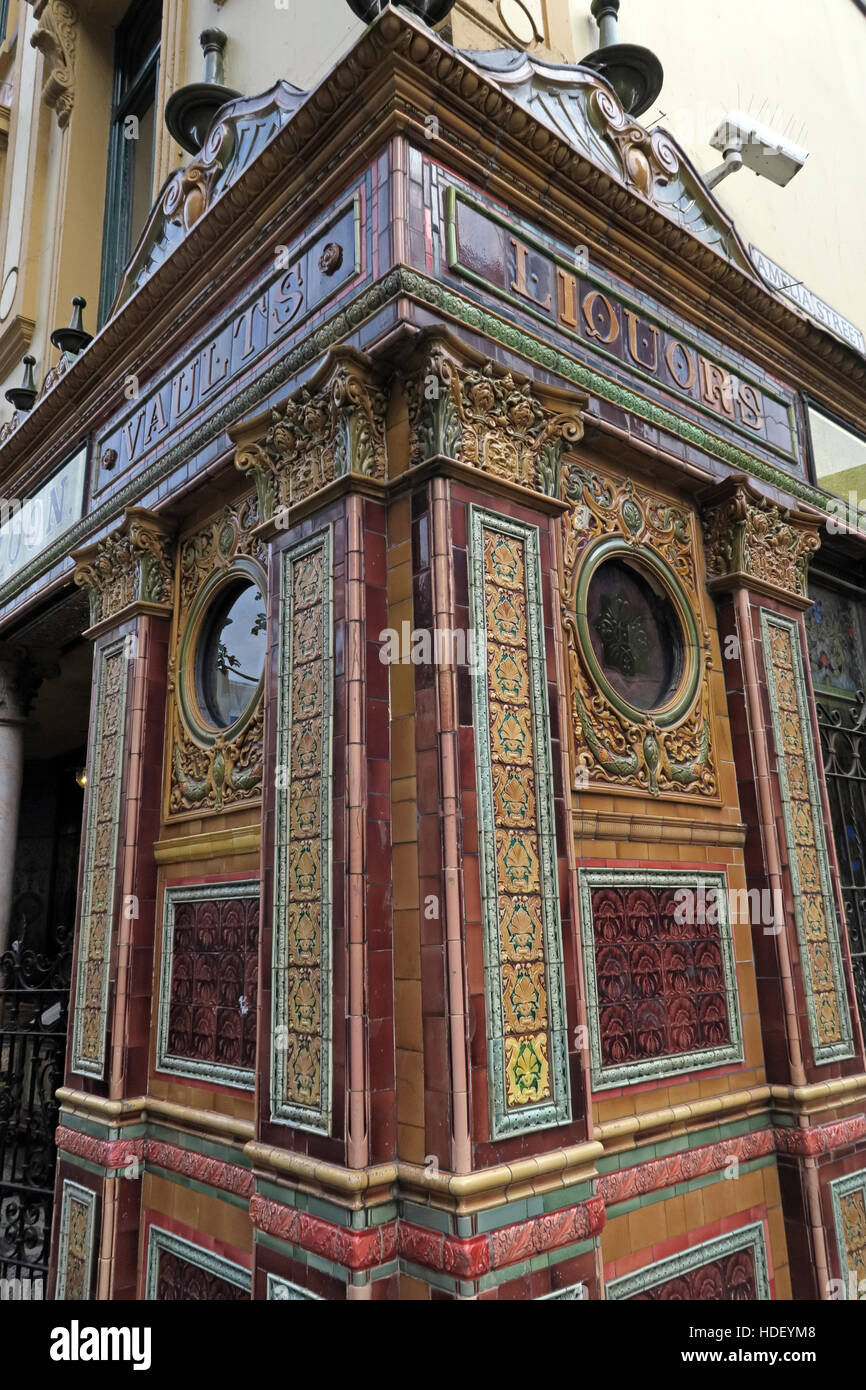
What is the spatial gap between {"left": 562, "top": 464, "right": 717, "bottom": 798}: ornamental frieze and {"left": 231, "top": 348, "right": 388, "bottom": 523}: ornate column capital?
4.43 ft

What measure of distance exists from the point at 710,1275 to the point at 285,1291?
2399 mm

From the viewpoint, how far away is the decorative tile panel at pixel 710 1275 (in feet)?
15.6

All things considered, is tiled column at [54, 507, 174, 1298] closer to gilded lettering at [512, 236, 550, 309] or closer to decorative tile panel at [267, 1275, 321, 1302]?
decorative tile panel at [267, 1275, 321, 1302]

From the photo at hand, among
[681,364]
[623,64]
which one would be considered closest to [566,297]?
[681,364]

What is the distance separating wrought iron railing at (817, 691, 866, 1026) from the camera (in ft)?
24.5

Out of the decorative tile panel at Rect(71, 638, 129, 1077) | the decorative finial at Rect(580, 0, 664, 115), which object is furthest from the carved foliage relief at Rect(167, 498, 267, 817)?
the decorative finial at Rect(580, 0, 664, 115)

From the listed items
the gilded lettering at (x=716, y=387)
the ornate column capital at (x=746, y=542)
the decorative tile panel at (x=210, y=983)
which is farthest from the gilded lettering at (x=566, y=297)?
the decorative tile panel at (x=210, y=983)

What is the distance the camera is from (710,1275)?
5145 mm

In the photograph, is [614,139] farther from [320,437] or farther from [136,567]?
[136,567]

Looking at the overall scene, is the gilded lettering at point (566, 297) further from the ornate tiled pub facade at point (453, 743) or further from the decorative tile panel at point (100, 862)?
the decorative tile panel at point (100, 862)

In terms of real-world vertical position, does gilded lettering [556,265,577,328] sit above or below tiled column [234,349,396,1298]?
above

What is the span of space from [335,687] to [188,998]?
2.53 meters

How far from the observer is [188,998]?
5.87 metres

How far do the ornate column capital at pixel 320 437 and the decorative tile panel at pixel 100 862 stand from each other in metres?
2.12
